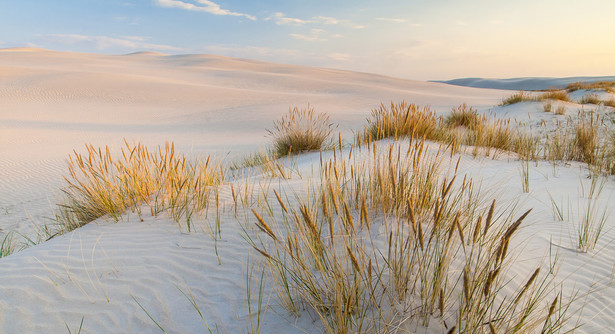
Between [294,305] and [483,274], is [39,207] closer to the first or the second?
[294,305]

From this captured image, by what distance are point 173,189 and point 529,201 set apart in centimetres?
366

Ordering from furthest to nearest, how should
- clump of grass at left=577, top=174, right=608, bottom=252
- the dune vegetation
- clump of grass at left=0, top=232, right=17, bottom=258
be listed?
1. clump of grass at left=0, top=232, right=17, bottom=258
2. clump of grass at left=577, top=174, right=608, bottom=252
3. the dune vegetation

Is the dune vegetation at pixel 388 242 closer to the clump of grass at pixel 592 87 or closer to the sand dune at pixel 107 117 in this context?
the sand dune at pixel 107 117

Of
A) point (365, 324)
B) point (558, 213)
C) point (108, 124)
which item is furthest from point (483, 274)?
point (108, 124)

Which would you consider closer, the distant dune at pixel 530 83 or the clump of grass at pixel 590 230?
the clump of grass at pixel 590 230

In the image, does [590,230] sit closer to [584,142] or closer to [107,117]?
[584,142]

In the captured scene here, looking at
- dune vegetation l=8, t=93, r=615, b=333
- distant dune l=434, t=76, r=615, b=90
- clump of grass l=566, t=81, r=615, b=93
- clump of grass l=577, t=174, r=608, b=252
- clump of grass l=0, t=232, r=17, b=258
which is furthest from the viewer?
distant dune l=434, t=76, r=615, b=90

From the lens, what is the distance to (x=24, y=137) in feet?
36.5

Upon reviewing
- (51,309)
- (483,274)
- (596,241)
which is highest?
(483,274)

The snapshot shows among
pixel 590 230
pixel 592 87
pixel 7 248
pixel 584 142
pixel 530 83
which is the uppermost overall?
pixel 530 83

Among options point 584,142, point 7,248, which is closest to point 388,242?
point 7,248

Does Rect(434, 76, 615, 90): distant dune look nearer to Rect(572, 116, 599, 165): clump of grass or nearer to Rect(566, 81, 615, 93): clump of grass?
Rect(566, 81, 615, 93): clump of grass

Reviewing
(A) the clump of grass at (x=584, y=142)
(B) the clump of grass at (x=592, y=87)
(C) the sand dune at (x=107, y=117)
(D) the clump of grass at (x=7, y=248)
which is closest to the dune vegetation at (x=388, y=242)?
(A) the clump of grass at (x=584, y=142)

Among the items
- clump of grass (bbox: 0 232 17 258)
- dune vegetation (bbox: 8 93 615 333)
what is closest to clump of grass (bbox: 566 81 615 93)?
dune vegetation (bbox: 8 93 615 333)
